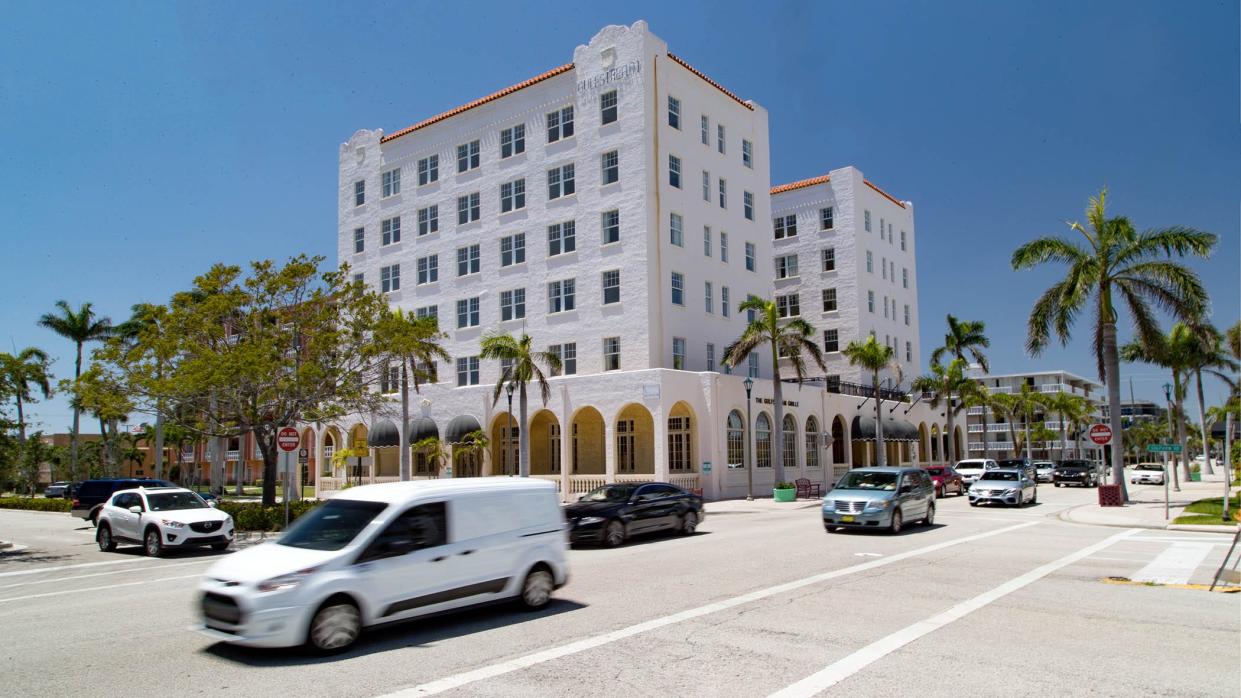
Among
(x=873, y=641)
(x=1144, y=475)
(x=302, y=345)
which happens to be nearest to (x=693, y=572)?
(x=873, y=641)

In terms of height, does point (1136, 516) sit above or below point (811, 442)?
below

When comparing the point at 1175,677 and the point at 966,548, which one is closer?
the point at 1175,677

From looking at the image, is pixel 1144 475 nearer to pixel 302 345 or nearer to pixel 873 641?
pixel 302 345

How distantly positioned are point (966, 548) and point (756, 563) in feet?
17.4

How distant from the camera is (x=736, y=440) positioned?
1569 inches

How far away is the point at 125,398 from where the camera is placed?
27.6m

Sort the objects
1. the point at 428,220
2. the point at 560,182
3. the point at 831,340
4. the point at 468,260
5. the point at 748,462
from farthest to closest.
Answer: the point at 831,340
the point at 428,220
the point at 468,260
the point at 560,182
the point at 748,462

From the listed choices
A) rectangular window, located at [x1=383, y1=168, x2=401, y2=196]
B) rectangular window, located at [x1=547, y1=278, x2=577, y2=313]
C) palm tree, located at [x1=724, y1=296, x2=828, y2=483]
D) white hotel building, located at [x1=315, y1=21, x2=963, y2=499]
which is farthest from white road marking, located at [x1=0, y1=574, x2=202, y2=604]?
rectangular window, located at [x1=383, y1=168, x2=401, y2=196]

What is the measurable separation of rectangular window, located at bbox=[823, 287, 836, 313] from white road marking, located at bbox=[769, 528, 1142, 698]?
42.6 metres

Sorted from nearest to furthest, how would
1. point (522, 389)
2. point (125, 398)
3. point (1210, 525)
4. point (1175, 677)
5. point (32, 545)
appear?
1. point (1175, 677)
2. point (1210, 525)
3. point (32, 545)
4. point (125, 398)
5. point (522, 389)

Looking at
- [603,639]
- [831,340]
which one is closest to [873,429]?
[831,340]

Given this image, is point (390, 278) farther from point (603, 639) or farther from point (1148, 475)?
point (1148, 475)

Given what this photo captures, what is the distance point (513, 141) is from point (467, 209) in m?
4.68

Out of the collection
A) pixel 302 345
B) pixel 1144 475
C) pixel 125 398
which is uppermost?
pixel 302 345
